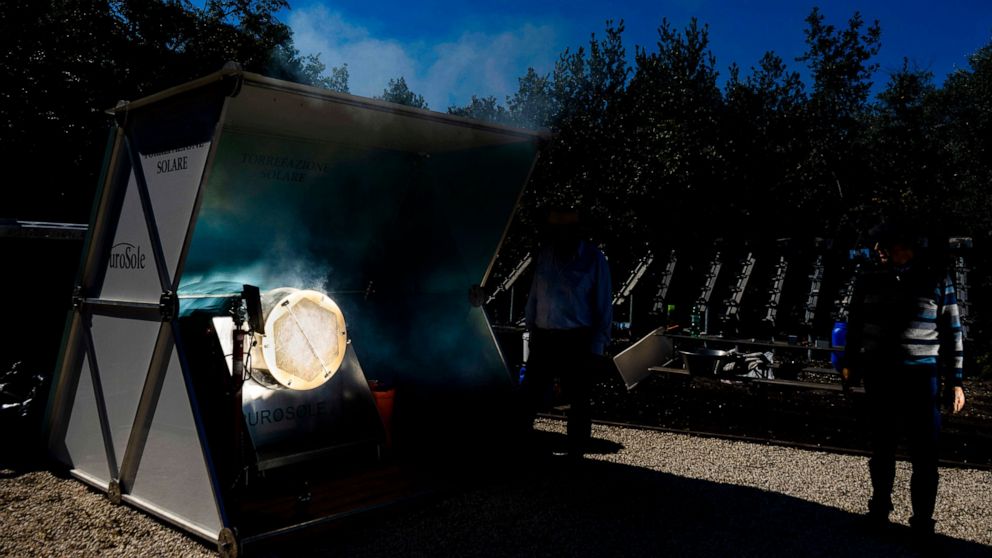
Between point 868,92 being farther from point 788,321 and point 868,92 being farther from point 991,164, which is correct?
point 788,321

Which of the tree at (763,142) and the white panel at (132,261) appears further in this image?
the tree at (763,142)

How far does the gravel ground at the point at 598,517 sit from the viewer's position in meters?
3.99

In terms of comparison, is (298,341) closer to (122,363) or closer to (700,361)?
(122,363)

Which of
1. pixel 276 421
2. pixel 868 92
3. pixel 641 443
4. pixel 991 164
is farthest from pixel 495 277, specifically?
pixel 868 92

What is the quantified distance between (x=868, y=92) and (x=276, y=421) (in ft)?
120

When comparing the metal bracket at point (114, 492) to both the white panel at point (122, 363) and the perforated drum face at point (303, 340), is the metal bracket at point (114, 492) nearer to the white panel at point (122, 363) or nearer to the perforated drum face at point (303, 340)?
the white panel at point (122, 363)

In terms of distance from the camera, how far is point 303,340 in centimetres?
486

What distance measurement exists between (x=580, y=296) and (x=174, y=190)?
292cm

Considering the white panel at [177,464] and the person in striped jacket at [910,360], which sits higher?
the person in striped jacket at [910,360]

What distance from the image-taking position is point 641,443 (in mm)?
6531

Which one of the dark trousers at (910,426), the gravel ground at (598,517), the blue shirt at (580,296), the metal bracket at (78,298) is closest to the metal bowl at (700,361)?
the gravel ground at (598,517)

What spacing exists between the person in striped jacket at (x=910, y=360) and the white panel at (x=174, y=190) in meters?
4.07

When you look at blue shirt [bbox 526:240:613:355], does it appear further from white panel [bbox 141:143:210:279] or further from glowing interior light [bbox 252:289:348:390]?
white panel [bbox 141:143:210:279]

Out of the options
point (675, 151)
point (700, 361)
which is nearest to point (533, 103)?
point (675, 151)
